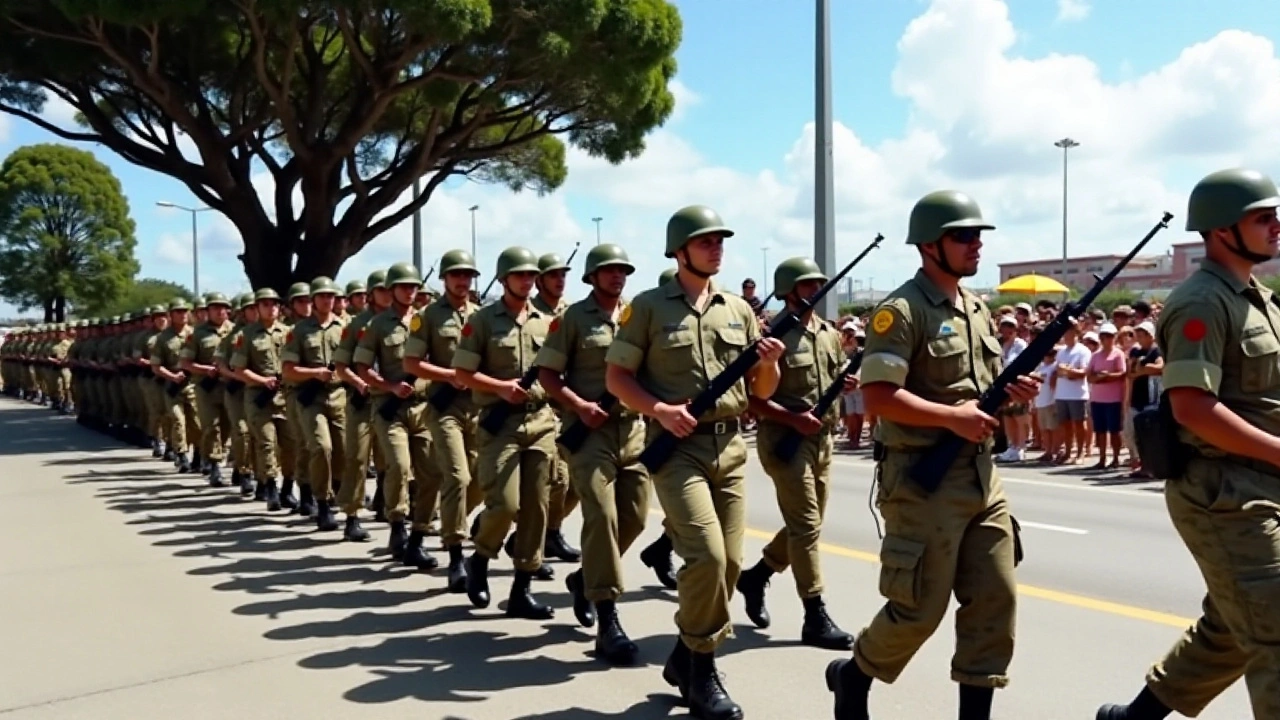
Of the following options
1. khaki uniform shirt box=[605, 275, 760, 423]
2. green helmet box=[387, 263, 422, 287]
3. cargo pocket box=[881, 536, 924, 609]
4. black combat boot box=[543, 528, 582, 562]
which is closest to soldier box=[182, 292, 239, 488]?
green helmet box=[387, 263, 422, 287]

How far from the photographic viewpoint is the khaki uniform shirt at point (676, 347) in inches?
201

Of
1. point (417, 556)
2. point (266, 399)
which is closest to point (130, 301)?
point (266, 399)

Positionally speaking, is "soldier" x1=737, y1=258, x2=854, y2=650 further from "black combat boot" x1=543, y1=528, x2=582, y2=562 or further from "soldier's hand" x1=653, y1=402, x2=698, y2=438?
"black combat boot" x1=543, y1=528, x2=582, y2=562

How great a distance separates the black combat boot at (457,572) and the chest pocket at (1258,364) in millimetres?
4819

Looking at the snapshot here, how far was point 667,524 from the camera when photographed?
5.07 metres

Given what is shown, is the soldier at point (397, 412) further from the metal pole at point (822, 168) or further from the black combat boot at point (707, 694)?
the metal pole at point (822, 168)

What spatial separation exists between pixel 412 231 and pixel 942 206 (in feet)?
76.1

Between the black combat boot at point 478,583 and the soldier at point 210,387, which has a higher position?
the soldier at point 210,387

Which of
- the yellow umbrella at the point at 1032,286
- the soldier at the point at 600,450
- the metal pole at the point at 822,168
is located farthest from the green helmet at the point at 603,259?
the yellow umbrella at the point at 1032,286

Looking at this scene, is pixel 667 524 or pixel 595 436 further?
pixel 595 436

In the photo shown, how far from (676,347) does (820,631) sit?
5.54 feet

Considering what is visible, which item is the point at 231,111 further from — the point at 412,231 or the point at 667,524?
the point at 667,524

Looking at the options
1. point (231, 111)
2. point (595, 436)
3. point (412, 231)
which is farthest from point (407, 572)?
point (412, 231)

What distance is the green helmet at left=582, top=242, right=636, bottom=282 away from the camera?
623 centimetres
